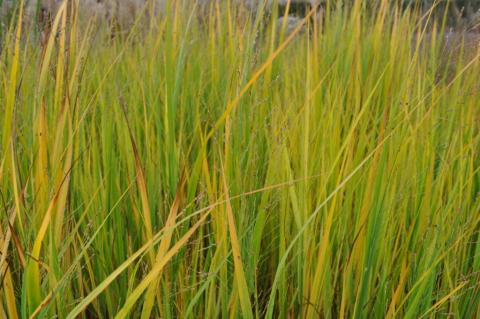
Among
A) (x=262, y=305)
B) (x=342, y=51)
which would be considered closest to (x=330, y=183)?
(x=262, y=305)

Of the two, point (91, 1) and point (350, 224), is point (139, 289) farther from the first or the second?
point (91, 1)

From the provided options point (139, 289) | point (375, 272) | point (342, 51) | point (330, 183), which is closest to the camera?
point (139, 289)

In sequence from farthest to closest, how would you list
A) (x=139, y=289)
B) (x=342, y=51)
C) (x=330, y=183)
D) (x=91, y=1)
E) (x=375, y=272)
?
(x=91, y=1)
(x=342, y=51)
(x=330, y=183)
(x=375, y=272)
(x=139, y=289)

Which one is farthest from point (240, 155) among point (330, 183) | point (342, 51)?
point (342, 51)

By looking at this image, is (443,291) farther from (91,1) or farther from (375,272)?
(91,1)

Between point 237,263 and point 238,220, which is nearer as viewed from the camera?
point 237,263

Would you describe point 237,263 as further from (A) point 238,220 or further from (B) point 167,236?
(A) point 238,220

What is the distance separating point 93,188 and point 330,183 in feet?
1.19

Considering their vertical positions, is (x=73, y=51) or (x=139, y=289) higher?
(x=73, y=51)

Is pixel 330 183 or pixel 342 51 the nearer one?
pixel 330 183

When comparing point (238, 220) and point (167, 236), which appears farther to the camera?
point (238, 220)

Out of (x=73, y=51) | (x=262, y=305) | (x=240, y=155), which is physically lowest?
(x=262, y=305)

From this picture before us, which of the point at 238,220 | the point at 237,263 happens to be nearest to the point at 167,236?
the point at 237,263

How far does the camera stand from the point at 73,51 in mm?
Answer: 934
